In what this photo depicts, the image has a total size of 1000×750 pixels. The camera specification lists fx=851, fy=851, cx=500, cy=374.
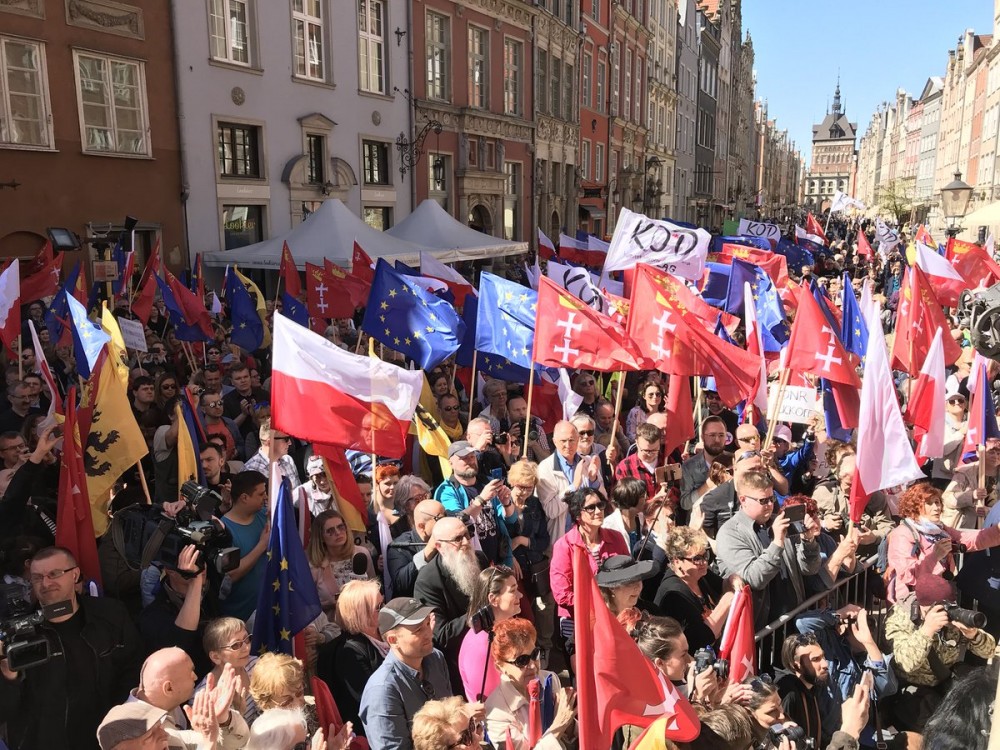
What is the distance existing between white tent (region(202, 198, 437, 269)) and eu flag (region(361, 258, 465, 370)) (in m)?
6.79

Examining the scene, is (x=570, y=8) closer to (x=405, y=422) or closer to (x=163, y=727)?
(x=405, y=422)

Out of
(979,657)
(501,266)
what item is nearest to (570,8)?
(501,266)

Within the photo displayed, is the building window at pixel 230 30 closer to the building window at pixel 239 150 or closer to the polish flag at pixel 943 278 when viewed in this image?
the building window at pixel 239 150

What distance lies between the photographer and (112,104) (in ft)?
49.6

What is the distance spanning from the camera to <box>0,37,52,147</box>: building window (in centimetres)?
1337

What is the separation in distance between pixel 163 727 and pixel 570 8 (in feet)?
113

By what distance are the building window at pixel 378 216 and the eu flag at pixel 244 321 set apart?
37.6ft

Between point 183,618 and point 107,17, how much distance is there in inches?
554

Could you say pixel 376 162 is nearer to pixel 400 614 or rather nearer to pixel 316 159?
pixel 316 159

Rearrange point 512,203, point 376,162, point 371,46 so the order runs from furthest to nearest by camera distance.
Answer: point 512,203
point 376,162
point 371,46

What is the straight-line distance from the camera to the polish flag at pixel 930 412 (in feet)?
22.9

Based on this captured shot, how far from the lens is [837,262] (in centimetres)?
2997

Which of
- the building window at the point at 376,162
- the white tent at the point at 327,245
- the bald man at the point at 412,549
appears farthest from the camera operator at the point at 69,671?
the building window at the point at 376,162

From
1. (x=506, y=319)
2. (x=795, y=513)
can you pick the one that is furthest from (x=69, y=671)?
(x=506, y=319)
